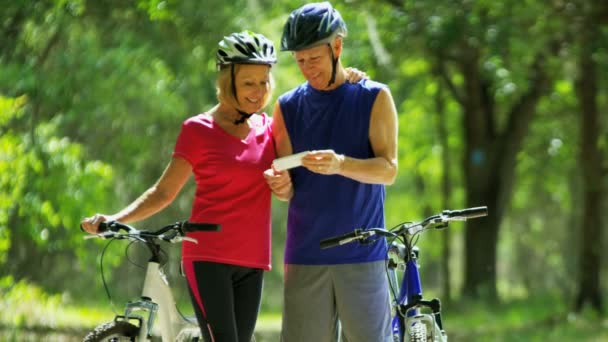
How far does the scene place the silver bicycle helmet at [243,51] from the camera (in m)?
4.70

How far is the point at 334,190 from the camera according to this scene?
15.2ft

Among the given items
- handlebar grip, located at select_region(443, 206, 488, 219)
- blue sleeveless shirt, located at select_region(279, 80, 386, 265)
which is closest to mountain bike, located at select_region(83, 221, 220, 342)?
blue sleeveless shirt, located at select_region(279, 80, 386, 265)

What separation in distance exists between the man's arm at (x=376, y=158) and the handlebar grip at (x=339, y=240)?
0.25 m

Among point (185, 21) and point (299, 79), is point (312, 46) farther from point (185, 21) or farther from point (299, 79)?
point (299, 79)

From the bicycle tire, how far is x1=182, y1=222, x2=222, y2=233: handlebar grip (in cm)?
87

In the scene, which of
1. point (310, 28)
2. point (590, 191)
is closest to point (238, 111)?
point (310, 28)

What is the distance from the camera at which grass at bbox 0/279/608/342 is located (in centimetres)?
1059

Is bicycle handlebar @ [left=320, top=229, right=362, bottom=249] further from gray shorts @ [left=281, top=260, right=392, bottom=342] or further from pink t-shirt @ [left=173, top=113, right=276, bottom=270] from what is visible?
pink t-shirt @ [left=173, top=113, right=276, bottom=270]

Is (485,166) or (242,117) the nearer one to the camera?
(242,117)

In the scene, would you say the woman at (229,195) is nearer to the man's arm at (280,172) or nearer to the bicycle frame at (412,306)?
the man's arm at (280,172)

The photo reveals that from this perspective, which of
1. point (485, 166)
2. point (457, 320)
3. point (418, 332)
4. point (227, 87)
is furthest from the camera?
point (485, 166)

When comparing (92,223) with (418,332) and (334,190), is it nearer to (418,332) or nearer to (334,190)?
(334,190)

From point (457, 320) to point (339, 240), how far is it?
14.7 meters

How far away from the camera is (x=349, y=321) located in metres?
4.60
